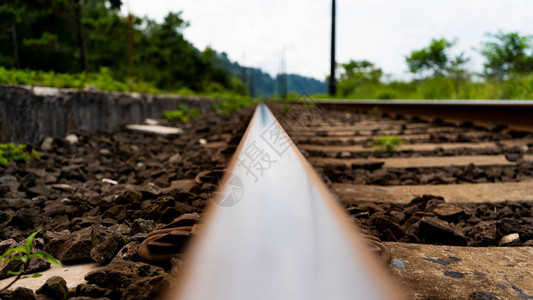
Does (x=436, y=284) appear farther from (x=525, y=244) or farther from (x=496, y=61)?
(x=496, y=61)

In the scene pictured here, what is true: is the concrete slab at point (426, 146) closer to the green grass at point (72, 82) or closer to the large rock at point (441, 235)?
the large rock at point (441, 235)

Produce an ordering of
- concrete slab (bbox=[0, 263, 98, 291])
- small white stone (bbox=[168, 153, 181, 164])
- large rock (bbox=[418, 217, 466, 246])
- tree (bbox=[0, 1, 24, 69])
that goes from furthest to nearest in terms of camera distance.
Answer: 1. tree (bbox=[0, 1, 24, 69])
2. small white stone (bbox=[168, 153, 181, 164])
3. large rock (bbox=[418, 217, 466, 246])
4. concrete slab (bbox=[0, 263, 98, 291])

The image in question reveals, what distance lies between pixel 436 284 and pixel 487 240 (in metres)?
0.52

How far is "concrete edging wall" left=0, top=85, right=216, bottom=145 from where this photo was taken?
2.56m

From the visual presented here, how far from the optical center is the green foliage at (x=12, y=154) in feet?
7.40

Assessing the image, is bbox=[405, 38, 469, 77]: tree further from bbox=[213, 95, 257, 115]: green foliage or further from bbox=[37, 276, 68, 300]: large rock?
bbox=[37, 276, 68, 300]: large rock

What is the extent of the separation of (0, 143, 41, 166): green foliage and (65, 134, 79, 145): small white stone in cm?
62

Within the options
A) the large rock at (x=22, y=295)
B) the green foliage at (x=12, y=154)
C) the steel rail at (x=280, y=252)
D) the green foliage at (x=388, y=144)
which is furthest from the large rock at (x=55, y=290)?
the green foliage at (x=388, y=144)

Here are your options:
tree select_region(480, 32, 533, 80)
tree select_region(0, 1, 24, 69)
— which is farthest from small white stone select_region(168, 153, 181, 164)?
tree select_region(480, 32, 533, 80)

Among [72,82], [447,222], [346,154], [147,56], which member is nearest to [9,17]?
[147,56]

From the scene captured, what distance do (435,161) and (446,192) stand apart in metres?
0.76

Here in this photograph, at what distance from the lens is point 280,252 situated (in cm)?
55

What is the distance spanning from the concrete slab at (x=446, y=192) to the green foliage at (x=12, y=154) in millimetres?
1898

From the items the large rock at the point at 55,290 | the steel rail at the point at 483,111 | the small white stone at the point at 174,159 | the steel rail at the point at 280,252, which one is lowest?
the small white stone at the point at 174,159
